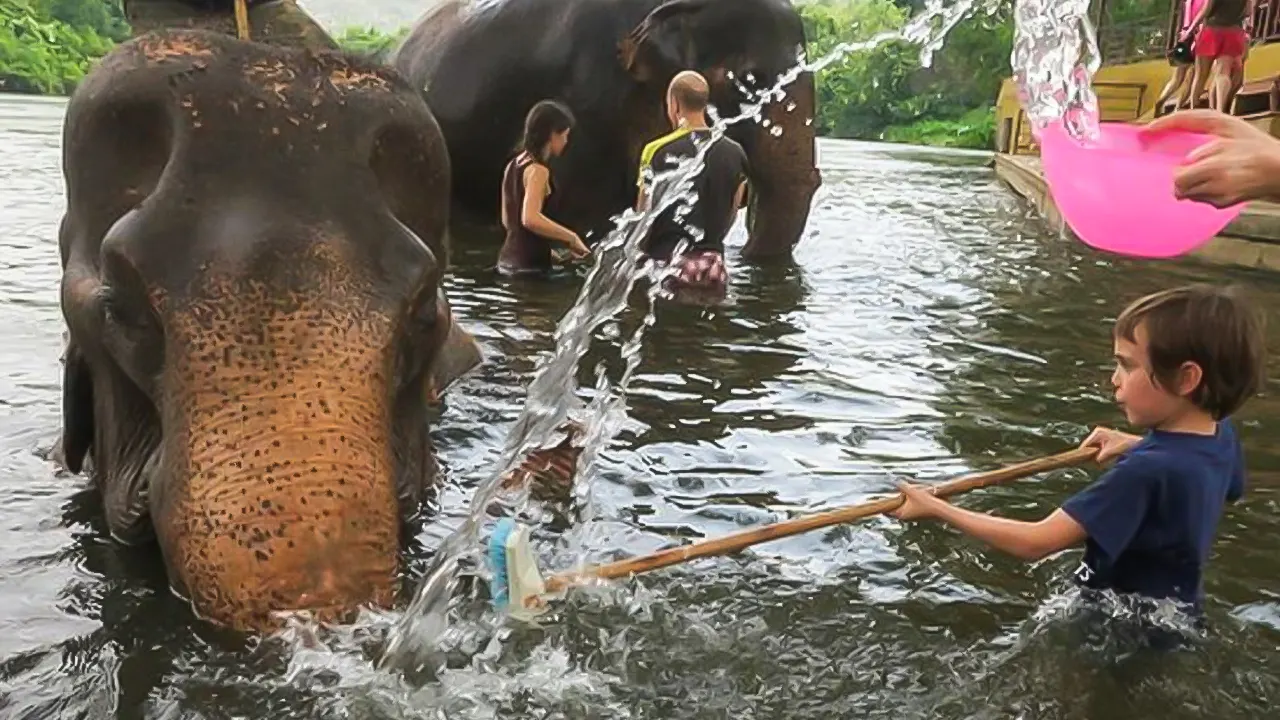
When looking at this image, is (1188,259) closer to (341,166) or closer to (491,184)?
(491,184)

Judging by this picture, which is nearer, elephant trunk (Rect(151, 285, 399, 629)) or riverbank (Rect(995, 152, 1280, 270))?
elephant trunk (Rect(151, 285, 399, 629))

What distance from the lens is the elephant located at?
27.2 ft

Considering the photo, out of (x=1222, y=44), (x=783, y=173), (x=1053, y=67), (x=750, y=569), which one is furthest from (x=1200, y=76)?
(x=750, y=569)

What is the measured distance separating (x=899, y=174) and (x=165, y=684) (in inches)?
766

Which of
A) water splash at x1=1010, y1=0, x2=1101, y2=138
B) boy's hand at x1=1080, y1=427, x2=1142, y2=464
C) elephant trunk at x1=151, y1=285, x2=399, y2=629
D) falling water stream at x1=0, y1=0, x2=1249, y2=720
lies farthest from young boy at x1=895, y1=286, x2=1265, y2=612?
elephant trunk at x1=151, y1=285, x2=399, y2=629

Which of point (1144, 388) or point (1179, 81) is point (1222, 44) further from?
point (1144, 388)

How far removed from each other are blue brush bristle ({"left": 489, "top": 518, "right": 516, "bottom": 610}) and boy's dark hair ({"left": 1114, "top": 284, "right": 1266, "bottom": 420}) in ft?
4.65

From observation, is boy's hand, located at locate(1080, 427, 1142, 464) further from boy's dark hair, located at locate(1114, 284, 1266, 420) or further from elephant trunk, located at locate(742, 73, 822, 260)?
elephant trunk, located at locate(742, 73, 822, 260)

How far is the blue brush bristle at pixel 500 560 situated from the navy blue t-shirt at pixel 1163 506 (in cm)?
120

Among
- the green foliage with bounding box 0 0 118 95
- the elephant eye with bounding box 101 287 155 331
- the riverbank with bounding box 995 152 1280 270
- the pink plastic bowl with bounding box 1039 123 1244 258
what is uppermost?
the pink plastic bowl with bounding box 1039 123 1244 258

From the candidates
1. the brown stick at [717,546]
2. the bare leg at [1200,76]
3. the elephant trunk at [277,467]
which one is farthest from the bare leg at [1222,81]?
the elephant trunk at [277,467]

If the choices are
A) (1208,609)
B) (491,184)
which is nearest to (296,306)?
(1208,609)

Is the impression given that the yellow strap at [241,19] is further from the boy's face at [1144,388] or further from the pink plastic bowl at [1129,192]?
the boy's face at [1144,388]

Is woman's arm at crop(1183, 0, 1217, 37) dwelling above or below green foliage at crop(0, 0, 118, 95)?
above
